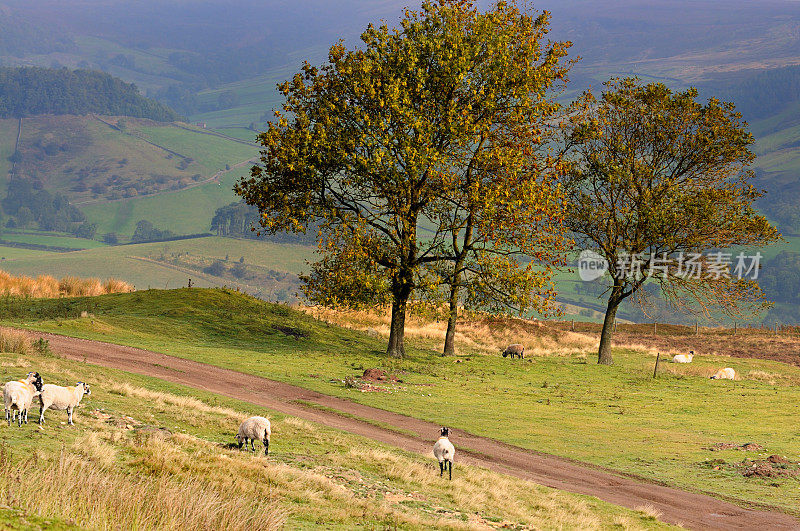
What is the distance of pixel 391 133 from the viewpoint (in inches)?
1640

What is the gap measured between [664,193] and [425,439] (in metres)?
32.7

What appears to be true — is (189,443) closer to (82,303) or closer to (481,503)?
(481,503)

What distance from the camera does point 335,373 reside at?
36.3 m

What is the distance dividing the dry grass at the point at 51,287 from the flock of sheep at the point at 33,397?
38.7 metres

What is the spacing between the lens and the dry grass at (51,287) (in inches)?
2055

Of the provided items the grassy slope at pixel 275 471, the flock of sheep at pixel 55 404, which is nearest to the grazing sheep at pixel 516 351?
the grassy slope at pixel 275 471

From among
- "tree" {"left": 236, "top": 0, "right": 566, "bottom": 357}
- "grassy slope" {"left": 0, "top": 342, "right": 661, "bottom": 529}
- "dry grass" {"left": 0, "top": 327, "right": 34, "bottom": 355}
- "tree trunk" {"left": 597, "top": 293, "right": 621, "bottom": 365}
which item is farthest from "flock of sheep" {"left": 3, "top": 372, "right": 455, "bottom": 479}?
"tree trunk" {"left": 597, "top": 293, "right": 621, "bottom": 365}

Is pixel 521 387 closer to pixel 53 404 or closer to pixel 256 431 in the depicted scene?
pixel 256 431

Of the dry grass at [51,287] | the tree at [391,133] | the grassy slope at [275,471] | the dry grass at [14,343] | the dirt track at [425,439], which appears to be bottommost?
the dirt track at [425,439]

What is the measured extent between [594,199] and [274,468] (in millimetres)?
42434

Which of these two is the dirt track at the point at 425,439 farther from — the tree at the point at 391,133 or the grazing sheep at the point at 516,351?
the grazing sheep at the point at 516,351

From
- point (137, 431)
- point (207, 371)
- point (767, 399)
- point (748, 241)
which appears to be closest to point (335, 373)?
point (207, 371)

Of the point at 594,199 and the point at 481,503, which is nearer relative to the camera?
the point at 481,503

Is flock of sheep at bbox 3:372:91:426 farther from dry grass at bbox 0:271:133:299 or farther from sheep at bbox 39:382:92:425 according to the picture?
dry grass at bbox 0:271:133:299
